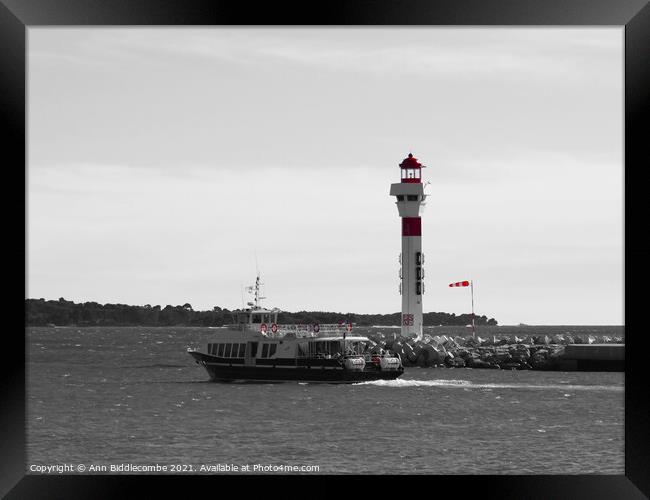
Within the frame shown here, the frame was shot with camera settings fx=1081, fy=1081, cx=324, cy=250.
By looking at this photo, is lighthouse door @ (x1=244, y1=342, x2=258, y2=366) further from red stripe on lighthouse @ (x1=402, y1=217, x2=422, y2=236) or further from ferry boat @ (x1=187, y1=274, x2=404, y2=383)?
red stripe on lighthouse @ (x1=402, y1=217, x2=422, y2=236)

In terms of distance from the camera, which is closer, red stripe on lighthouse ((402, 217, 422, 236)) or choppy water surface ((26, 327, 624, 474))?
choppy water surface ((26, 327, 624, 474))

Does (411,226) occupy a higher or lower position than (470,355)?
higher

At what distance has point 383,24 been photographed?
7.93 metres

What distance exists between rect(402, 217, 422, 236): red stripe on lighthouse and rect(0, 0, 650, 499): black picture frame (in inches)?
1826

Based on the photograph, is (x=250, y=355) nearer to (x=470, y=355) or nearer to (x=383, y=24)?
(x=470, y=355)

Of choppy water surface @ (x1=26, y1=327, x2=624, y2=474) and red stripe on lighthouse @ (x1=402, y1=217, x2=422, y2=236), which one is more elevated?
red stripe on lighthouse @ (x1=402, y1=217, x2=422, y2=236)

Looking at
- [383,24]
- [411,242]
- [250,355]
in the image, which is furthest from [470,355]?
[383,24]

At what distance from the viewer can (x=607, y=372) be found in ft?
188

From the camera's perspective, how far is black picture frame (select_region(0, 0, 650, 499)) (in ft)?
25.4

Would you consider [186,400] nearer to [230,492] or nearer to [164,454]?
[164,454]

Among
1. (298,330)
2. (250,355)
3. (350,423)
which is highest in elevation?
(298,330)

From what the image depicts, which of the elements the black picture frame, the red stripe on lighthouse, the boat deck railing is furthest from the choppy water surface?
the black picture frame

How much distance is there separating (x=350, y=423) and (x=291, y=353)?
1052cm

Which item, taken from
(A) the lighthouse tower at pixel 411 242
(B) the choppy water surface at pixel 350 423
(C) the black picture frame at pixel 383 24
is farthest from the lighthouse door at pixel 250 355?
(C) the black picture frame at pixel 383 24
